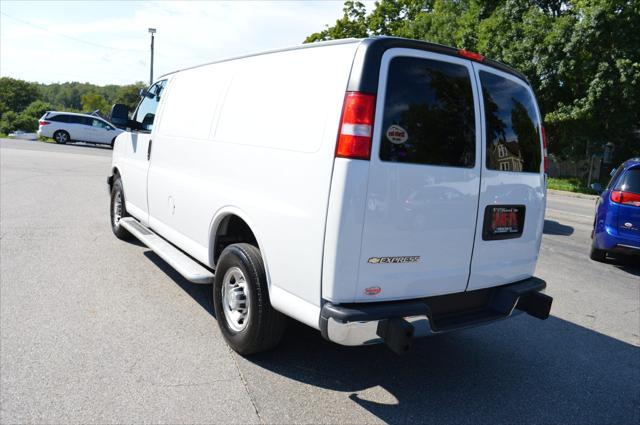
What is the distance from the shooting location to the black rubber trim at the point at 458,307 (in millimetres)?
2949

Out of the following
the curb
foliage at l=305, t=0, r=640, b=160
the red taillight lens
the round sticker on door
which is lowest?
the curb

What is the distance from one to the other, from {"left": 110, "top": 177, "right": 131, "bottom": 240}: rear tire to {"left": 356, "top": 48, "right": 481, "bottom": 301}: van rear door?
15.3 ft

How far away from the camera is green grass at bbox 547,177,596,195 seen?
2358 cm

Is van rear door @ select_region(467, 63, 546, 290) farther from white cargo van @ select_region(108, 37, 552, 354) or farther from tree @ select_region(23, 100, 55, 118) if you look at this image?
tree @ select_region(23, 100, 55, 118)

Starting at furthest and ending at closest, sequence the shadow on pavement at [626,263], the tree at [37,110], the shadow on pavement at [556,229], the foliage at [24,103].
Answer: the tree at [37,110] < the foliage at [24,103] < the shadow on pavement at [556,229] < the shadow on pavement at [626,263]

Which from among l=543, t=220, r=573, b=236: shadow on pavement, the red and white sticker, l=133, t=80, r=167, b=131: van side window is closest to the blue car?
l=543, t=220, r=573, b=236: shadow on pavement

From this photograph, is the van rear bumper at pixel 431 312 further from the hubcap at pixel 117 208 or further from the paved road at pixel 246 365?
the hubcap at pixel 117 208

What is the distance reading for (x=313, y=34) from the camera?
37.3 m

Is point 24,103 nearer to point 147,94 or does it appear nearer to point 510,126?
point 147,94

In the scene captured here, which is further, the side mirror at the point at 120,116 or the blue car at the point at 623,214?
the blue car at the point at 623,214

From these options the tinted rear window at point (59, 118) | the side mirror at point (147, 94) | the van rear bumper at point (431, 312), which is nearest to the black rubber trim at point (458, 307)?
the van rear bumper at point (431, 312)

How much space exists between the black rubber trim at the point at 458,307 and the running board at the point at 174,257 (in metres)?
1.61

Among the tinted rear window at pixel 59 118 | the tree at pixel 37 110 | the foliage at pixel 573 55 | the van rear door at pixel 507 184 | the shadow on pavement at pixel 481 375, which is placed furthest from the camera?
the tree at pixel 37 110

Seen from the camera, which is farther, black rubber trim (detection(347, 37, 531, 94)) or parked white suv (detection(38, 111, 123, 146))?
parked white suv (detection(38, 111, 123, 146))
